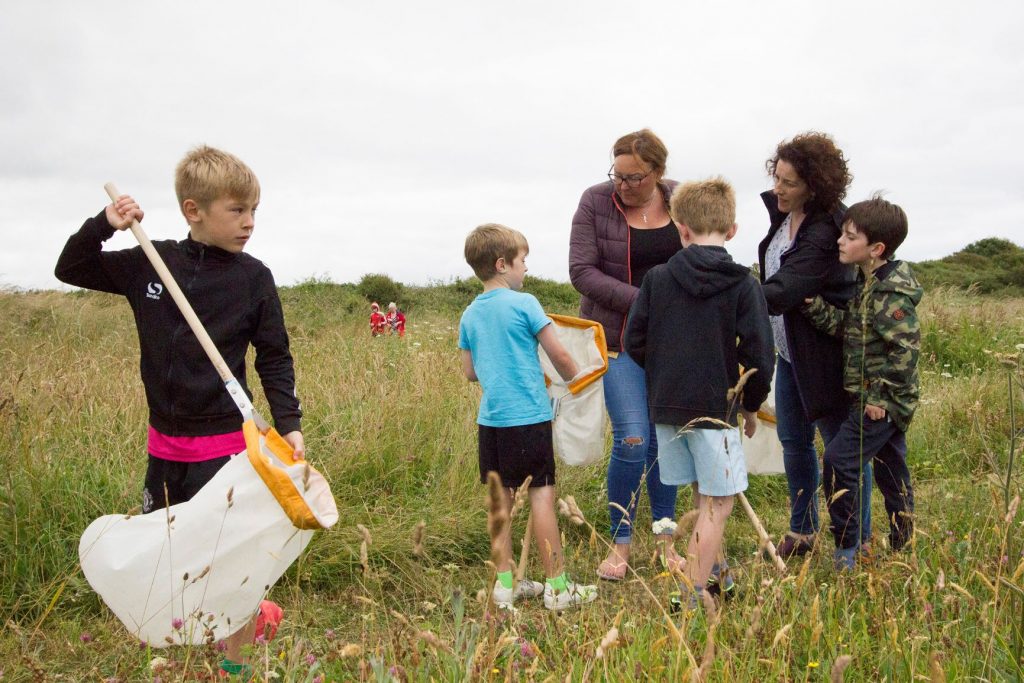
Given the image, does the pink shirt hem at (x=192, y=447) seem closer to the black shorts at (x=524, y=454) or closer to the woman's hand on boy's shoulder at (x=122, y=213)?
the woman's hand on boy's shoulder at (x=122, y=213)

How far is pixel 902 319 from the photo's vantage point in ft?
11.1

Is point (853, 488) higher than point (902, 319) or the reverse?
the reverse

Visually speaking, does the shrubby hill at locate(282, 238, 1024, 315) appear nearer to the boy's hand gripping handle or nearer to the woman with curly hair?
the woman with curly hair

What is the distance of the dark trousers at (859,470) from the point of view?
11.2 feet

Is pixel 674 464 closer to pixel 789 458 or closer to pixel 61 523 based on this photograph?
pixel 789 458

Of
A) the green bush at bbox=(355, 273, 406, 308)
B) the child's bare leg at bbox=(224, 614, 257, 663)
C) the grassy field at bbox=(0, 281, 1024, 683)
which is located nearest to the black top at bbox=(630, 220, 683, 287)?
the grassy field at bbox=(0, 281, 1024, 683)

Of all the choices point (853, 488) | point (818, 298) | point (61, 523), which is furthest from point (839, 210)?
point (61, 523)

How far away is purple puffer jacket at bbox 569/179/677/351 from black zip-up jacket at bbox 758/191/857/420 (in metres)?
0.64

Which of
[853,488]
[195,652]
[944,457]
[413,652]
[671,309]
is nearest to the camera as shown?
[413,652]

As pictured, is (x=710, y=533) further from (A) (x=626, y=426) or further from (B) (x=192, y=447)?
(B) (x=192, y=447)

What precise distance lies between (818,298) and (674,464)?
99 centimetres

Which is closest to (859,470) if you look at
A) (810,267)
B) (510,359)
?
(810,267)

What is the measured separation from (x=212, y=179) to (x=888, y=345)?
8.83ft

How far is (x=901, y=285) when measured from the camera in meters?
3.41
